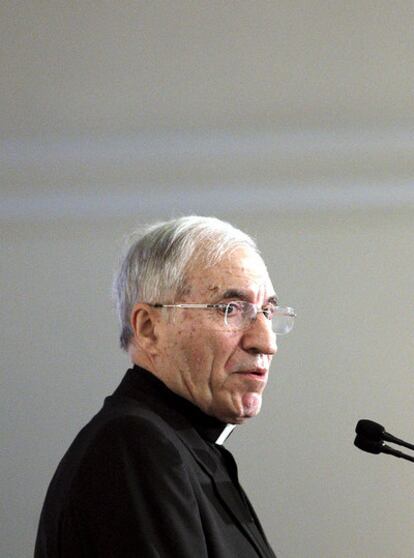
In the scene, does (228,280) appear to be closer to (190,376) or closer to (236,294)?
(236,294)

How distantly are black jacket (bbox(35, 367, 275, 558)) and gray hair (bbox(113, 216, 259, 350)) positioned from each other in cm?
22

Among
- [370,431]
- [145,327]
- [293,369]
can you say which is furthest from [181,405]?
[293,369]

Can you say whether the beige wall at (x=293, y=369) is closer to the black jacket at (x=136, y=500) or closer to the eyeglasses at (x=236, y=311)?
the eyeglasses at (x=236, y=311)

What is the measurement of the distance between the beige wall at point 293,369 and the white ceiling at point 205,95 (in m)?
0.15

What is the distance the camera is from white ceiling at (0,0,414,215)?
320 cm

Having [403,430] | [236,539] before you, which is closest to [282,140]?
[403,430]

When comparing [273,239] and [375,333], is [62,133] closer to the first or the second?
[273,239]

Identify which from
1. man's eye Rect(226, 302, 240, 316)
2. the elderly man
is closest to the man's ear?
the elderly man

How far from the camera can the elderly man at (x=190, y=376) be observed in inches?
62.5

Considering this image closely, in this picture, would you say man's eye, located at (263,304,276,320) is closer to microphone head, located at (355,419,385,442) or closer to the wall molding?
A: microphone head, located at (355,419,385,442)

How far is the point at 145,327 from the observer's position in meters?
1.89

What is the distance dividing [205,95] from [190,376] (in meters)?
1.57

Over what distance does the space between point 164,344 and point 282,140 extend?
1.50 meters

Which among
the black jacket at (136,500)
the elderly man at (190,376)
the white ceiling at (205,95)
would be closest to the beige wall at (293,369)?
→ the white ceiling at (205,95)
